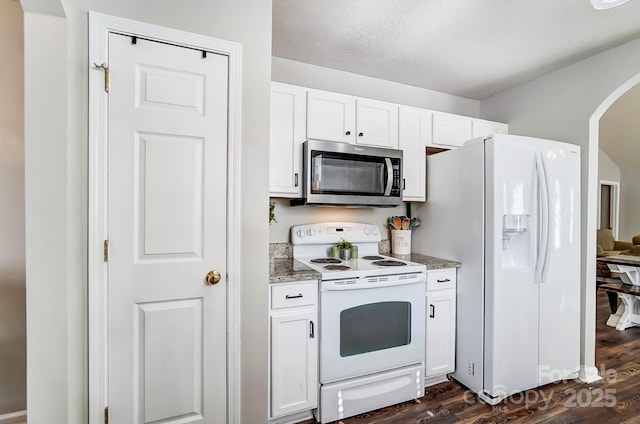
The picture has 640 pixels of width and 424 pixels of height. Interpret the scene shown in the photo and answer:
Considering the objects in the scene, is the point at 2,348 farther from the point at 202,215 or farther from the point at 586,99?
the point at 586,99

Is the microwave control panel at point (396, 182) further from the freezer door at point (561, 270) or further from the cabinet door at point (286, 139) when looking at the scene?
the freezer door at point (561, 270)

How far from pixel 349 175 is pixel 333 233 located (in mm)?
Answer: 562

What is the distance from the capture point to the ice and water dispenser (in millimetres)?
2188

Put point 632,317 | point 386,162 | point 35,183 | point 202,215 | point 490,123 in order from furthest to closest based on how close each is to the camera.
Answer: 1. point 632,317
2. point 490,123
3. point 386,162
4. point 202,215
5. point 35,183

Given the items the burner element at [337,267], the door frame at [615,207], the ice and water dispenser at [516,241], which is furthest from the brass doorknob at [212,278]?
the door frame at [615,207]

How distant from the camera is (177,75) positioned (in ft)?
4.84

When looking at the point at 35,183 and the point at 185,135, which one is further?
the point at 185,135

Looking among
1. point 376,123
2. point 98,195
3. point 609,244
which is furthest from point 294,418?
point 609,244

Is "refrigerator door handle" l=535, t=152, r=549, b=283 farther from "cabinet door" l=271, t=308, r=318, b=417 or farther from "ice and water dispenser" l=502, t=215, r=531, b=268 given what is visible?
"cabinet door" l=271, t=308, r=318, b=417

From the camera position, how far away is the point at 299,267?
2.14 meters

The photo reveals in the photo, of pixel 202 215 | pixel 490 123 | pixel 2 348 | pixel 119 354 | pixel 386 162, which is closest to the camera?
pixel 119 354

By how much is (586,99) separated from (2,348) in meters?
4.40

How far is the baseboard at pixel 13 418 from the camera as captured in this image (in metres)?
1.73

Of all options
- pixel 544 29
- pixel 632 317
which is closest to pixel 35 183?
pixel 544 29
